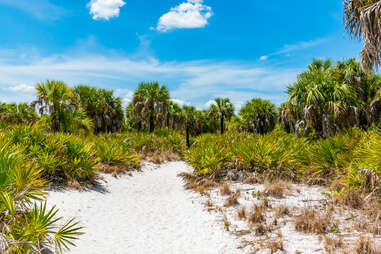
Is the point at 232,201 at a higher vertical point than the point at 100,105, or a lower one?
lower

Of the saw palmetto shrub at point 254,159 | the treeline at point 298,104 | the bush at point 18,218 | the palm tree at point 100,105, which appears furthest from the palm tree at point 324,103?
the palm tree at point 100,105

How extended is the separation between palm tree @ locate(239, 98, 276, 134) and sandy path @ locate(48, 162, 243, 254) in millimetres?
25727

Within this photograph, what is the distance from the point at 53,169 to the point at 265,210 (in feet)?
23.8

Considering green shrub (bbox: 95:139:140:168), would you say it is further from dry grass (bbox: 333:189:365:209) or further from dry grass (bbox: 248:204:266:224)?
dry grass (bbox: 333:189:365:209)

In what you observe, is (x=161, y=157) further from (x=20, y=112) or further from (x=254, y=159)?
(x=20, y=112)

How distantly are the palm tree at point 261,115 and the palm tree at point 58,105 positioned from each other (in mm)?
24689

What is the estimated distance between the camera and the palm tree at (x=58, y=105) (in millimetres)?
14633

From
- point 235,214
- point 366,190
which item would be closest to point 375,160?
point 366,190

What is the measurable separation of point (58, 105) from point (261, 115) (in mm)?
26578

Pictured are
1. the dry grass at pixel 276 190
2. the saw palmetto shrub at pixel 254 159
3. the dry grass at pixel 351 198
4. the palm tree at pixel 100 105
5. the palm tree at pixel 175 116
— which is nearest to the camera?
the dry grass at pixel 351 198

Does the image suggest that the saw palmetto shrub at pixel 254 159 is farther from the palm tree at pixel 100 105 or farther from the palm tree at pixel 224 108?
the palm tree at pixel 224 108

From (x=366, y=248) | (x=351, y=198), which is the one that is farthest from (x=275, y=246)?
(x=351, y=198)

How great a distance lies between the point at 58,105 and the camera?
14828 millimetres

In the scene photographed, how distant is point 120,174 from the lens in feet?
40.9
